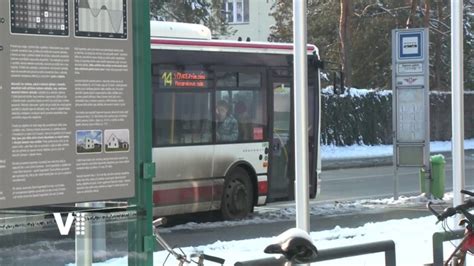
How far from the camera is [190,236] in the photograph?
11.1 metres

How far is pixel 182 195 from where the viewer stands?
452 inches

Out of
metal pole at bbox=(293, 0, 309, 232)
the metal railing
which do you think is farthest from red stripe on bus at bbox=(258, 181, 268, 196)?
the metal railing

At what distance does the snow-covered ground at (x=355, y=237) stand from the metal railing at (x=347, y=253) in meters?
0.68

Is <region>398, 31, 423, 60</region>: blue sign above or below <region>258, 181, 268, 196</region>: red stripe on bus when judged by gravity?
above

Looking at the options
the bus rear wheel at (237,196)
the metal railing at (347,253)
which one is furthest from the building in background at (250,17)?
the metal railing at (347,253)

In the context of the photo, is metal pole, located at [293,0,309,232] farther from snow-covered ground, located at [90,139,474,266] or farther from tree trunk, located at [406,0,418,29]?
tree trunk, located at [406,0,418,29]

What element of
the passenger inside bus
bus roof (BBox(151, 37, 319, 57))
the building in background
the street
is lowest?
the street

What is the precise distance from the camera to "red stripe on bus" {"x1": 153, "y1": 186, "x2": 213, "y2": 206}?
11.2 metres

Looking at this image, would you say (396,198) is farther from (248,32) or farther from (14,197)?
(248,32)

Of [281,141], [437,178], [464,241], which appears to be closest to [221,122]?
[281,141]

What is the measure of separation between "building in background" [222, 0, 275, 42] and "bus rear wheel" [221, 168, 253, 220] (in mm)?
43807

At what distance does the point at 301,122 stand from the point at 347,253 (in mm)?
1585

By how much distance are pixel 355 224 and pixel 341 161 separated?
15.8 metres

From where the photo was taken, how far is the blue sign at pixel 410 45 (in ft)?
48.9
